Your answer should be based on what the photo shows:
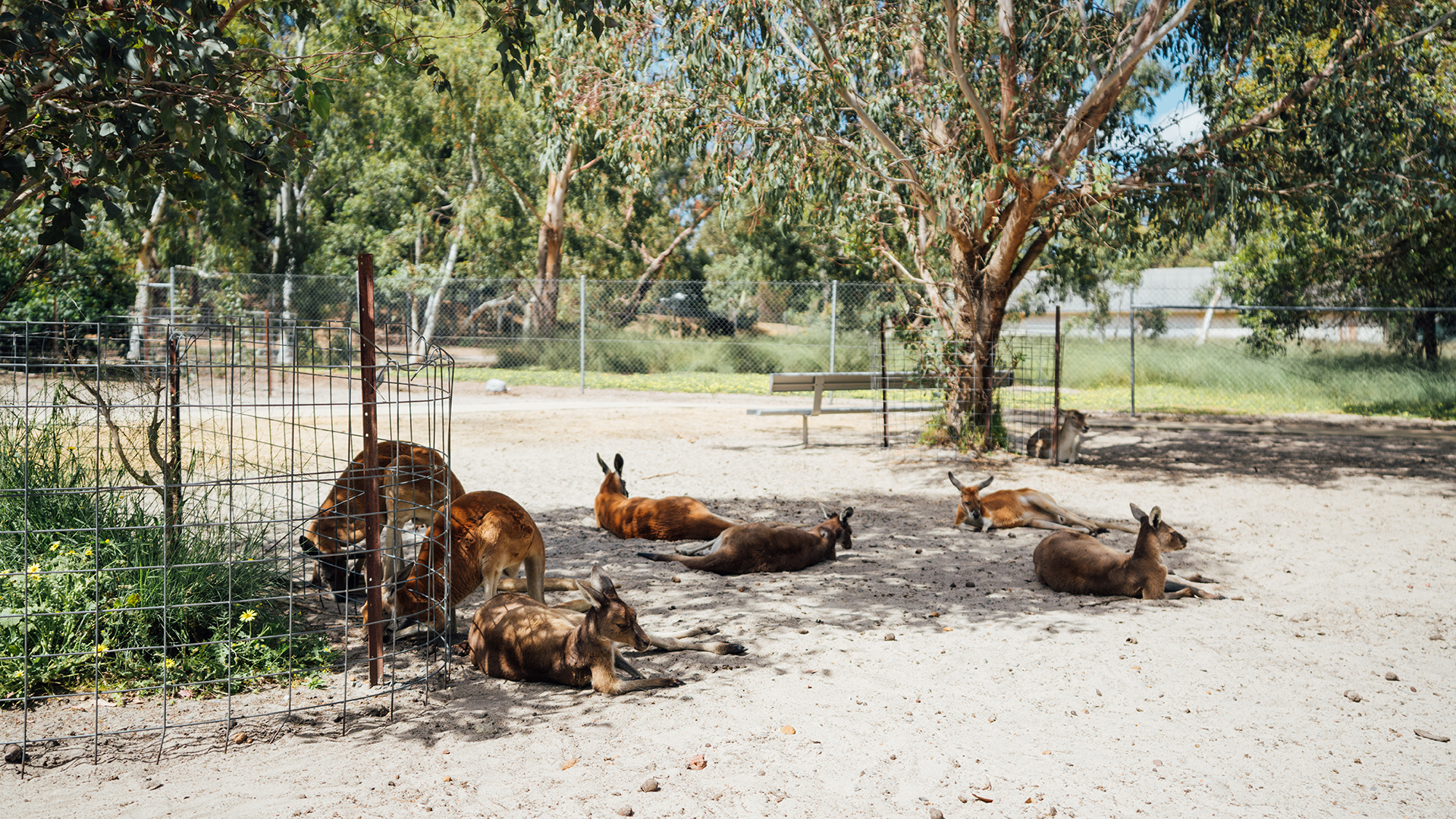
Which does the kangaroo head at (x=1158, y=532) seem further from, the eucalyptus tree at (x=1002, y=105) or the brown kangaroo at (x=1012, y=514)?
the eucalyptus tree at (x=1002, y=105)

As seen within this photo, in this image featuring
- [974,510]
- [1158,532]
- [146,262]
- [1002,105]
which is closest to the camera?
[1158,532]

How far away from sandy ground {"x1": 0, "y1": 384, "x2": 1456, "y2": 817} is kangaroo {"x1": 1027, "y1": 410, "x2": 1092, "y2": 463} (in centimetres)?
317

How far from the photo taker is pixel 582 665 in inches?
178

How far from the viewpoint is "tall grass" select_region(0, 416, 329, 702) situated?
4430mm

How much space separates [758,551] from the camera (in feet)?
22.0

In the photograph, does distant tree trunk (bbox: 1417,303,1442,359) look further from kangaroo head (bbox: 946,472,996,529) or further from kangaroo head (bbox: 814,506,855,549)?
kangaroo head (bbox: 814,506,855,549)

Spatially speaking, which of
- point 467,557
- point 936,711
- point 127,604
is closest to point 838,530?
point 936,711

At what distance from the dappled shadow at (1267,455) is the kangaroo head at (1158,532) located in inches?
179

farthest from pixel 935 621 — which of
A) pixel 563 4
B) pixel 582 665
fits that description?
pixel 563 4

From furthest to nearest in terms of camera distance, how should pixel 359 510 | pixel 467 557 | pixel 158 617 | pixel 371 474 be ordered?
pixel 359 510 < pixel 467 557 < pixel 158 617 < pixel 371 474

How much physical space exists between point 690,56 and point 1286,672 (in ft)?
27.0

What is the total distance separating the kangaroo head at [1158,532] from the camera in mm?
6102

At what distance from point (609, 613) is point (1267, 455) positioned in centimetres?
1106

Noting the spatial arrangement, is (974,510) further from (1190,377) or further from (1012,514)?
(1190,377)
